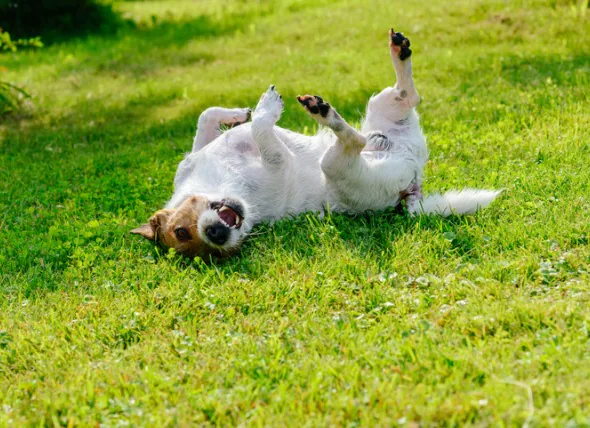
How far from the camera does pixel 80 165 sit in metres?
6.85

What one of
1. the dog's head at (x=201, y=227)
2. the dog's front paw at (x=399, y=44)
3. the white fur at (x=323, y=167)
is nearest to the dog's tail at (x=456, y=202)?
the white fur at (x=323, y=167)

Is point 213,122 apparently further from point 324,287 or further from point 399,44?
point 324,287

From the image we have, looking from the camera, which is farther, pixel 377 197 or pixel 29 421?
pixel 377 197

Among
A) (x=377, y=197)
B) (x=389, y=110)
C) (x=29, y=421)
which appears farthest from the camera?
(x=389, y=110)

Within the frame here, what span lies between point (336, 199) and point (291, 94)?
368cm

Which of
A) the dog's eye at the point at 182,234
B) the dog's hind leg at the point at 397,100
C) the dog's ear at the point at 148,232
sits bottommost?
the dog's ear at the point at 148,232

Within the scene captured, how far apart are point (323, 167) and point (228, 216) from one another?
2.31ft

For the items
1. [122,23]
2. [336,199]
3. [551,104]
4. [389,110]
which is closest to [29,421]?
[336,199]

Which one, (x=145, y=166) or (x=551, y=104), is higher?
(x=551, y=104)

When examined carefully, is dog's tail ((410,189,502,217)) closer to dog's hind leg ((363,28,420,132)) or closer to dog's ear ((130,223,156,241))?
dog's hind leg ((363,28,420,132))

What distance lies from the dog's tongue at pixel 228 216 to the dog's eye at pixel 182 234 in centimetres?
25

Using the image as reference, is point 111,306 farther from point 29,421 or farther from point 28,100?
point 28,100

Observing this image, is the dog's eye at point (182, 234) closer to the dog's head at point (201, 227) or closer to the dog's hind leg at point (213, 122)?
the dog's head at point (201, 227)

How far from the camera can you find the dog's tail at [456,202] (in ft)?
14.8
